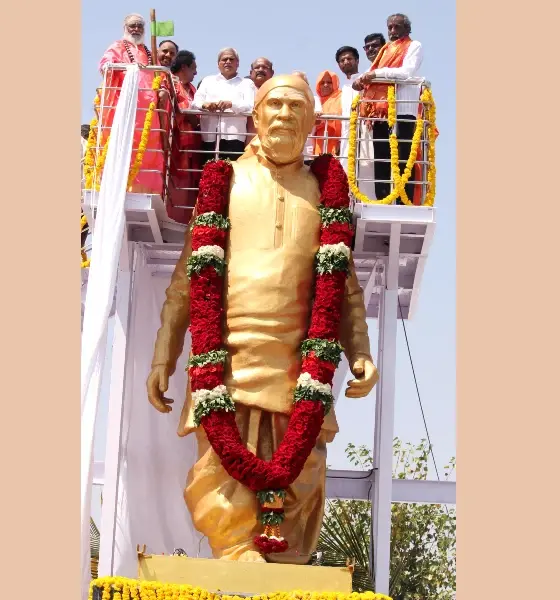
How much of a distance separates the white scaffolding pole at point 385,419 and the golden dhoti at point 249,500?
0.88m

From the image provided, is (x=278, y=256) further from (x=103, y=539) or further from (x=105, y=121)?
(x=103, y=539)

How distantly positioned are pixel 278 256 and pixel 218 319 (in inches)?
24.4

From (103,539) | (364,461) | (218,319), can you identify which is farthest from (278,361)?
(364,461)

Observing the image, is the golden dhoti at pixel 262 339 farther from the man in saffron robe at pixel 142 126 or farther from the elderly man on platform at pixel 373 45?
the elderly man on platform at pixel 373 45

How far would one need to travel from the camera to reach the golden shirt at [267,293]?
27.3 feet

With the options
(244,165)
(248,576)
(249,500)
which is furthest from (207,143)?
(248,576)

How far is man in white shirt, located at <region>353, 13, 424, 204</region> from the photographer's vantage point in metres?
9.15

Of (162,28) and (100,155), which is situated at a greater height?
(162,28)

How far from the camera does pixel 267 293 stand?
27.7 ft

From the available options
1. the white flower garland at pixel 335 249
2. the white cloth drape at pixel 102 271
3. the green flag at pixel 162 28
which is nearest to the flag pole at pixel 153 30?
the green flag at pixel 162 28

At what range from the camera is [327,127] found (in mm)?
9953

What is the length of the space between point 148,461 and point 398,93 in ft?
11.5

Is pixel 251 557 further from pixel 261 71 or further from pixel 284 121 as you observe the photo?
pixel 261 71

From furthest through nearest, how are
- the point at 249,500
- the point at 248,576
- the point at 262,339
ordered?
1. the point at 262,339
2. the point at 249,500
3. the point at 248,576
